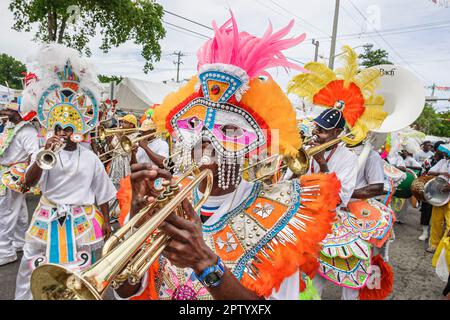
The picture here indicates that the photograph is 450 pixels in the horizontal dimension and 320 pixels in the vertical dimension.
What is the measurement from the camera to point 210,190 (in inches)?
70.2

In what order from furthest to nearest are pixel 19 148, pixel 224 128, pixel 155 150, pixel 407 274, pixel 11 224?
pixel 155 150, pixel 407 274, pixel 11 224, pixel 19 148, pixel 224 128

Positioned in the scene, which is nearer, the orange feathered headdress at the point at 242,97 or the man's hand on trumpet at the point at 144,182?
the man's hand on trumpet at the point at 144,182

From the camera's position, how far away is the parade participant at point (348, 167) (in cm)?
335

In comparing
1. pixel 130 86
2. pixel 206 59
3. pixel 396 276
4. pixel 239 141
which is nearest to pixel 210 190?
pixel 239 141

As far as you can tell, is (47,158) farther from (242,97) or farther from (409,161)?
(409,161)

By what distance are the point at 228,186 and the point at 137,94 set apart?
12.4 meters

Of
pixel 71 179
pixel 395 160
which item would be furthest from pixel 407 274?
pixel 71 179

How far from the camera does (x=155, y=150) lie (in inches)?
249

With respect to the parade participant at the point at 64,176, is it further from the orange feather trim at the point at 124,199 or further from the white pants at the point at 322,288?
the white pants at the point at 322,288

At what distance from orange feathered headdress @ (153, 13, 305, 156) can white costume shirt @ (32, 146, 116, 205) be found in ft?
6.06

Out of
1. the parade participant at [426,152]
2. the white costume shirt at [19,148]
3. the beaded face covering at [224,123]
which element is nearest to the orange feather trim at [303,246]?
the beaded face covering at [224,123]
